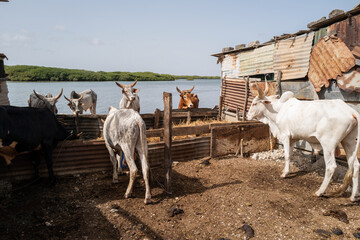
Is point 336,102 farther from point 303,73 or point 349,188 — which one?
point 303,73

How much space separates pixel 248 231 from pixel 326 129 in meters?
3.14

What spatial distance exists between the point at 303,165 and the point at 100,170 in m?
6.13

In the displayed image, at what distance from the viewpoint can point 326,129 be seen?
564 centimetres

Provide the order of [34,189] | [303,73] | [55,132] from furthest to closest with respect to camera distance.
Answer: [303,73], [55,132], [34,189]

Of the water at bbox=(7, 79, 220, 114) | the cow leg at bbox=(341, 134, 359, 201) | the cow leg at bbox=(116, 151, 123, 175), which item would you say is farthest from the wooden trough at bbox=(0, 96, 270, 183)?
the water at bbox=(7, 79, 220, 114)

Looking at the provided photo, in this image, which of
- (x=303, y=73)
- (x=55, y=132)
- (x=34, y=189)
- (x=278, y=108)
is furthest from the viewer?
(x=303, y=73)

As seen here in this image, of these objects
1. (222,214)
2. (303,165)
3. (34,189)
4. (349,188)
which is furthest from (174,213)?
(303,165)

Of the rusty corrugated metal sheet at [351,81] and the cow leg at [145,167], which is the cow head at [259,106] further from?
the cow leg at [145,167]

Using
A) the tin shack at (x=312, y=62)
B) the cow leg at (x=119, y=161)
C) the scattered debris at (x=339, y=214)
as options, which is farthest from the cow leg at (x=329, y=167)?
the cow leg at (x=119, y=161)

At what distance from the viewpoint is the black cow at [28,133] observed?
5402mm

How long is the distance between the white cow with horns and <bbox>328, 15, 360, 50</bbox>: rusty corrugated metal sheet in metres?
2.20

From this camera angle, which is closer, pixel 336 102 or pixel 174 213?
pixel 174 213

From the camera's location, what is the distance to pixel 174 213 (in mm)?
4816

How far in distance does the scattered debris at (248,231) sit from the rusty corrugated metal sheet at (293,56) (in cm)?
601
